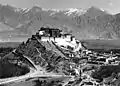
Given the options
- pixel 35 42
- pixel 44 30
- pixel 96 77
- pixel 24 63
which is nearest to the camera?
pixel 96 77

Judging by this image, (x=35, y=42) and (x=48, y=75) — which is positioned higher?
(x=35, y=42)

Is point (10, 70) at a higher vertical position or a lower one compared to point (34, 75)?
higher

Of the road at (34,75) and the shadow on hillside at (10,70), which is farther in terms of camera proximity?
the shadow on hillside at (10,70)

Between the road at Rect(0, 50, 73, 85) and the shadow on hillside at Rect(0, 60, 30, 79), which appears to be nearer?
the road at Rect(0, 50, 73, 85)

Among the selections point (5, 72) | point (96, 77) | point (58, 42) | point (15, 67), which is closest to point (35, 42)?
point (58, 42)

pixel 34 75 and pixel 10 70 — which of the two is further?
pixel 10 70

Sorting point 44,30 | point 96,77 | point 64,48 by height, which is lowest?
point 96,77

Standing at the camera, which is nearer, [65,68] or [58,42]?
[65,68]

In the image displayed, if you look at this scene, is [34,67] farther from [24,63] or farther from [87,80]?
[87,80]

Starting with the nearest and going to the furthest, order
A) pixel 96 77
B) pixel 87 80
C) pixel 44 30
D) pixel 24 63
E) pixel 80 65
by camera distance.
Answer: pixel 87 80
pixel 96 77
pixel 80 65
pixel 24 63
pixel 44 30
